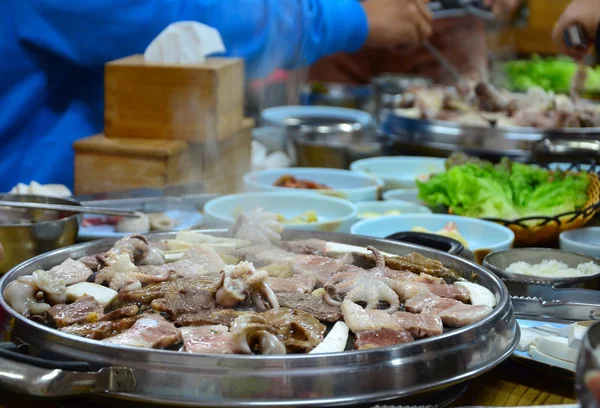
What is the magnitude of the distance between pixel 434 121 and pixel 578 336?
98.6 inches

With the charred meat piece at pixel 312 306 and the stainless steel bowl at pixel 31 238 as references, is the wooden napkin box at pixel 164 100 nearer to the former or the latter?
the stainless steel bowl at pixel 31 238

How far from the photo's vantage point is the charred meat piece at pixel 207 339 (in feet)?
4.71

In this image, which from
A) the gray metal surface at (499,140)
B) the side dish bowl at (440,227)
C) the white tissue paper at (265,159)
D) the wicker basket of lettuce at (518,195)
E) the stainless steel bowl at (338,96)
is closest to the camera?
the side dish bowl at (440,227)

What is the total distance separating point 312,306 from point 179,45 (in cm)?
214

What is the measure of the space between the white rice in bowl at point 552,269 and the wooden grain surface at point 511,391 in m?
0.50

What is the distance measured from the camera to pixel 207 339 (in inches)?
58.2

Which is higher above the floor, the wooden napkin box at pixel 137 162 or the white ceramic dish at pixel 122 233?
the wooden napkin box at pixel 137 162

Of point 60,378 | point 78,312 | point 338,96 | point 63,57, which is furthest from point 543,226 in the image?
point 338,96

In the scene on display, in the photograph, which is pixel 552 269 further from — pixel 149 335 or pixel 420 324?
pixel 149 335

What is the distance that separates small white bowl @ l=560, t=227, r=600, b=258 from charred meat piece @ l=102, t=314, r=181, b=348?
1.56 m

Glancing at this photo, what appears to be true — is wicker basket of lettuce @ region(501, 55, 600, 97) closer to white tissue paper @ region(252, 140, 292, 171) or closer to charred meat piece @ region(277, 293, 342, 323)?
white tissue paper @ region(252, 140, 292, 171)

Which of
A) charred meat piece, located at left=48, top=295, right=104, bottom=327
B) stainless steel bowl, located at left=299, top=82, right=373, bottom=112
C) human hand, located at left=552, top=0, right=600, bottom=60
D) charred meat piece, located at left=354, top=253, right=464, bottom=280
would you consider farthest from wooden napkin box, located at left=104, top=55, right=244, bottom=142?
human hand, located at left=552, top=0, right=600, bottom=60

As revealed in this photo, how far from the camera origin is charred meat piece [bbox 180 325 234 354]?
144cm

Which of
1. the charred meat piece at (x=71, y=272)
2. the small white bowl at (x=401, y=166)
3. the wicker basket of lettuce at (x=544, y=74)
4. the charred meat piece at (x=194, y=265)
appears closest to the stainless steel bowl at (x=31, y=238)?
the charred meat piece at (x=71, y=272)
